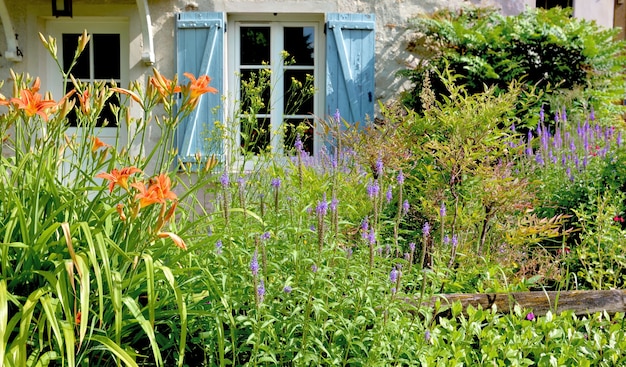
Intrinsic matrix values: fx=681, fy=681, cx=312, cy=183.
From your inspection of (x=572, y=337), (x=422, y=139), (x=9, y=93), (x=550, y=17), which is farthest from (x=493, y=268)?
(x=9, y=93)

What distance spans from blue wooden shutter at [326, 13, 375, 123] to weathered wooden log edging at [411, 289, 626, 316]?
3766mm

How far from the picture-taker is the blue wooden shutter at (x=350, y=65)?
21.1 feet

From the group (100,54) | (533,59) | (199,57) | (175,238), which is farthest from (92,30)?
(175,238)

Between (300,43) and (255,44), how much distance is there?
44cm

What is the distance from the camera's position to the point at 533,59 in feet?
20.3

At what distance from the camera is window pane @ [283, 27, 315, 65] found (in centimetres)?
670

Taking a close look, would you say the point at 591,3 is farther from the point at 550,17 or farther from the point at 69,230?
the point at 69,230

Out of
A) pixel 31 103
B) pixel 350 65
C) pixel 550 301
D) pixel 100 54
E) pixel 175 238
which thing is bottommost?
pixel 550 301

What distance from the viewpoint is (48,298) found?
1869mm

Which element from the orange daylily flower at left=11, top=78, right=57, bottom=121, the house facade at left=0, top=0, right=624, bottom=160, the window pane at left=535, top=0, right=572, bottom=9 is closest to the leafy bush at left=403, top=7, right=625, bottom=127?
the house facade at left=0, top=0, right=624, bottom=160

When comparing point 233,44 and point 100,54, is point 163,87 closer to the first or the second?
point 233,44

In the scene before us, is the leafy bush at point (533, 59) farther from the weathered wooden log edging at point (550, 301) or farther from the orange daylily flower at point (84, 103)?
the orange daylily flower at point (84, 103)

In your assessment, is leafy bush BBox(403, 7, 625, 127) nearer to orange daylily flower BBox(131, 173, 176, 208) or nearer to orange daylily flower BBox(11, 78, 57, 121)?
orange daylily flower BBox(11, 78, 57, 121)

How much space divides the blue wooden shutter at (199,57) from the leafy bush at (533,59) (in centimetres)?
182
